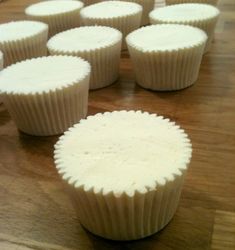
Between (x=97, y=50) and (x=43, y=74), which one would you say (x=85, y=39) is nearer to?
(x=97, y=50)

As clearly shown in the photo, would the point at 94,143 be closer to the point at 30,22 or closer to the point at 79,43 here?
the point at 79,43

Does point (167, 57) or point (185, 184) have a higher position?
point (167, 57)

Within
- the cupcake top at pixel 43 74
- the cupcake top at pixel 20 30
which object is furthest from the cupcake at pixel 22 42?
the cupcake top at pixel 43 74

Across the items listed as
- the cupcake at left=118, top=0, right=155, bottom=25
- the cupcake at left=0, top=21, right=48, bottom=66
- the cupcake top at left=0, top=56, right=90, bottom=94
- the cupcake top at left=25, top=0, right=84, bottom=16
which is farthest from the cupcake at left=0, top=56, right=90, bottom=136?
the cupcake at left=118, top=0, right=155, bottom=25

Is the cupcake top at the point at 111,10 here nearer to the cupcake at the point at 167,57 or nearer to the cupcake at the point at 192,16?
the cupcake at the point at 192,16

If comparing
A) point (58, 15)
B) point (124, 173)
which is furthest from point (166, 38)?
point (124, 173)

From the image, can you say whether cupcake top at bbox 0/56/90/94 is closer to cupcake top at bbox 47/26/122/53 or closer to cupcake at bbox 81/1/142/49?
cupcake top at bbox 47/26/122/53
